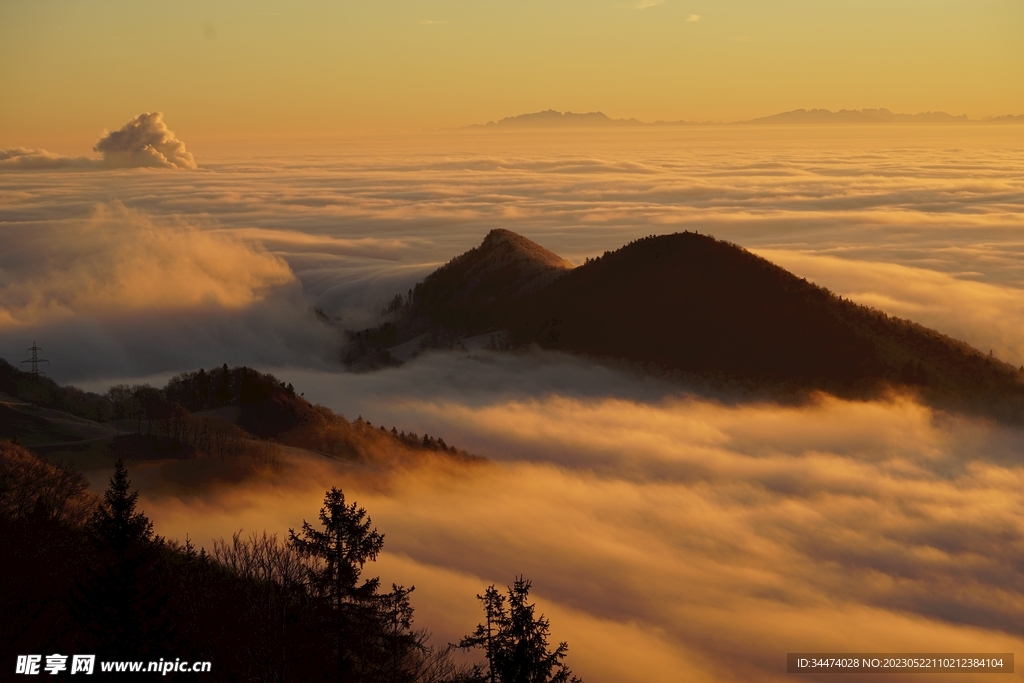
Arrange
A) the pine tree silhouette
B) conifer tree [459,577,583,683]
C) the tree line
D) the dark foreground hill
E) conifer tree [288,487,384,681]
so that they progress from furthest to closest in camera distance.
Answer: the dark foreground hill, conifer tree [459,577,583,683], conifer tree [288,487,384,681], the tree line, the pine tree silhouette

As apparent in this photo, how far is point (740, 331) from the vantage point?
15900 centimetres

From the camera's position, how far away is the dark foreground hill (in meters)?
150

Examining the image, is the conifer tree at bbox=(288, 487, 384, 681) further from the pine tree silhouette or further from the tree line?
the pine tree silhouette

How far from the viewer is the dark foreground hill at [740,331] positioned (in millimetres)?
149500

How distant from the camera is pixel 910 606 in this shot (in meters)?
96.6

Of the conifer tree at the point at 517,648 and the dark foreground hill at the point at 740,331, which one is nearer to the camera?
the conifer tree at the point at 517,648

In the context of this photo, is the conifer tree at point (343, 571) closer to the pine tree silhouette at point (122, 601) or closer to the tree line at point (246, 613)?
the tree line at point (246, 613)

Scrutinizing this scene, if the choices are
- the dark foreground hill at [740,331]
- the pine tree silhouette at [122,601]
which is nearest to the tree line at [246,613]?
the pine tree silhouette at [122,601]

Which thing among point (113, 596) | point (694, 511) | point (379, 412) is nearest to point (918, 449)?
point (694, 511)

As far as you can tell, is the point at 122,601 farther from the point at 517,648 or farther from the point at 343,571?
the point at 517,648

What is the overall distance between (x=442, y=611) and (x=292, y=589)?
3868 centimetres

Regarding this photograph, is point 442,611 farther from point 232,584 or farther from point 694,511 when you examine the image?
point 694,511

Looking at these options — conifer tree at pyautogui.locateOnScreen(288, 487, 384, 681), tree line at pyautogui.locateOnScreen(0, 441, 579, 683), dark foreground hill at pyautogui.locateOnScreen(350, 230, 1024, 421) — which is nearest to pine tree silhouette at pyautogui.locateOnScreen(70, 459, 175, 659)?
tree line at pyautogui.locateOnScreen(0, 441, 579, 683)

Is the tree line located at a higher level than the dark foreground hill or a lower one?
lower
